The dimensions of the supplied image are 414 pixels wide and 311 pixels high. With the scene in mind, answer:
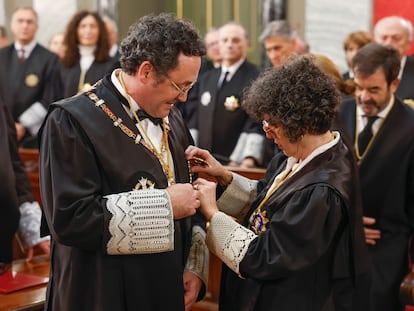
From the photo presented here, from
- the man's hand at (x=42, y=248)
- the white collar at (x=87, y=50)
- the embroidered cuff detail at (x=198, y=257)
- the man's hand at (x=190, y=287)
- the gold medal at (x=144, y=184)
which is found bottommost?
the man's hand at (x=42, y=248)

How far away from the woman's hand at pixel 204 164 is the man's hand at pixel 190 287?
0.40m

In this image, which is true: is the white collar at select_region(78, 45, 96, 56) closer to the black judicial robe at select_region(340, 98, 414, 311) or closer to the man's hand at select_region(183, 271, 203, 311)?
the black judicial robe at select_region(340, 98, 414, 311)

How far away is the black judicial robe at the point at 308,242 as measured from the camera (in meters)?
2.50

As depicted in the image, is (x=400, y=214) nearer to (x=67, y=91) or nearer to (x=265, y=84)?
(x=265, y=84)

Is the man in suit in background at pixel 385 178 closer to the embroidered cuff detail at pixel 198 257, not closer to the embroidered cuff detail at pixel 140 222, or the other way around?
the embroidered cuff detail at pixel 198 257

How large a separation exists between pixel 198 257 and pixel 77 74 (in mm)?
4064

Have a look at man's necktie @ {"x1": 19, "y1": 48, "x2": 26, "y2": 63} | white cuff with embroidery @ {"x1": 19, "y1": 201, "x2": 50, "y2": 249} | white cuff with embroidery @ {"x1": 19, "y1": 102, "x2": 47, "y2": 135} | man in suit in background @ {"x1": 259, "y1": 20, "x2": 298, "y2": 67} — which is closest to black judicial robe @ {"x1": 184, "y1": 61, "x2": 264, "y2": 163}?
man in suit in background @ {"x1": 259, "y1": 20, "x2": 298, "y2": 67}

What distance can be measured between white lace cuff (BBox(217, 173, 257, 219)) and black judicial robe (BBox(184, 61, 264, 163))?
2.70 metres

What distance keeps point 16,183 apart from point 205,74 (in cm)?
301

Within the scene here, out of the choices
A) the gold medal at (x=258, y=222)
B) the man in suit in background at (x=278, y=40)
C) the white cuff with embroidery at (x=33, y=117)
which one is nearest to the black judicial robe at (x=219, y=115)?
the man in suit in background at (x=278, y=40)

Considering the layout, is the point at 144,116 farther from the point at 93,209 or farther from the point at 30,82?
the point at 30,82

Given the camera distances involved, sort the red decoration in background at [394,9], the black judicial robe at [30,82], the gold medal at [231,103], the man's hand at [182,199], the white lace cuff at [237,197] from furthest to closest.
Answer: the red decoration in background at [394,9]
the black judicial robe at [30,82]
the gold medal at [231,103]
the white lace cuff at [237,197]
the man's hand at [182,199]

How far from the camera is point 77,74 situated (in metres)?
6.60

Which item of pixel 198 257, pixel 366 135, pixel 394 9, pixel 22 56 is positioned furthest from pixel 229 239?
pixel 394 9
